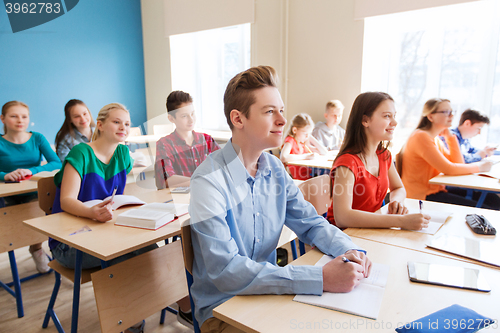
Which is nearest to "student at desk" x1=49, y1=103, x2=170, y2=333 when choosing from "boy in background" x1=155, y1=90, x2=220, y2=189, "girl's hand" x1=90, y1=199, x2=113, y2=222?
"girl's hand" x1=90, y1=199, x2=113, y2=222

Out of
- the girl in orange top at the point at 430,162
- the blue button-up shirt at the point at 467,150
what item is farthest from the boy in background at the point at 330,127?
the girl in orange top at the point at 430,162

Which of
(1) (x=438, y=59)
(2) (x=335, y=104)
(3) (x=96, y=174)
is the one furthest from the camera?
(2) (x=335, y=104)

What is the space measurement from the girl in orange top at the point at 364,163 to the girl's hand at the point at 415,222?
10cm

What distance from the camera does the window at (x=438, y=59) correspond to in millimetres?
3525

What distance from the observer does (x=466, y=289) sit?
866mm

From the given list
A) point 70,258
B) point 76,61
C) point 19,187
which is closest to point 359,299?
Answer: point 70,258

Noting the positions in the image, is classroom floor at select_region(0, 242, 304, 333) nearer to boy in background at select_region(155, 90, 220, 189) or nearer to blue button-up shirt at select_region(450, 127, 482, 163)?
boy in background at select_region(155, 90, 220, 189)

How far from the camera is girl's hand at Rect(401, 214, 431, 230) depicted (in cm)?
127

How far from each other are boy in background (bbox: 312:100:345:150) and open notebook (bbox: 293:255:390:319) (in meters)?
3.07

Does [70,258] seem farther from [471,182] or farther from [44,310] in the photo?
[471,182]

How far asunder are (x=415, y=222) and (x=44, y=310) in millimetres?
2078

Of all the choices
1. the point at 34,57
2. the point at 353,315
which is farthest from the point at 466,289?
the point at 34,57

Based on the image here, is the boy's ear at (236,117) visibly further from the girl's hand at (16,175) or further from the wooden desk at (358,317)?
the girl's hand at (16,175)

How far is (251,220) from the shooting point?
1052 mm
